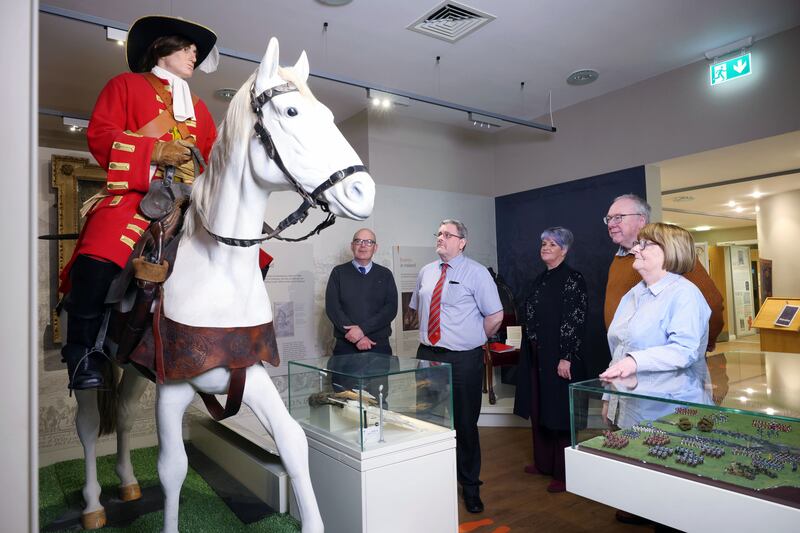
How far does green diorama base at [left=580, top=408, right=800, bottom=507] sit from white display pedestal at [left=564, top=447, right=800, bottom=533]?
46mm

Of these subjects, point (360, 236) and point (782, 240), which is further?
point (782, 240)

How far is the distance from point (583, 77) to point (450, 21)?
184 cm

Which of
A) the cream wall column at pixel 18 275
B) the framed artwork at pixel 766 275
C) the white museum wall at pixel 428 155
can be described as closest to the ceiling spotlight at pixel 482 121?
the white museum wall at pixel 428 155

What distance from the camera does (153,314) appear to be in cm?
166

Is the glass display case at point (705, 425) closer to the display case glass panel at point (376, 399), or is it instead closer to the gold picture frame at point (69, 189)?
the display case glass panel at point (376, 399)

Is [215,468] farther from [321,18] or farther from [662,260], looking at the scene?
[321,18]

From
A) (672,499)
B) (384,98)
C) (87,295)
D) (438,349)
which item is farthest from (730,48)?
(87,295)

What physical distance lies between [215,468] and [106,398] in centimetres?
74

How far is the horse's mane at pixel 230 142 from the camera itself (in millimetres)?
1534

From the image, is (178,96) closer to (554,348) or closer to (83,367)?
(83,367)

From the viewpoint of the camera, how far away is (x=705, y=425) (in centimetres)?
156

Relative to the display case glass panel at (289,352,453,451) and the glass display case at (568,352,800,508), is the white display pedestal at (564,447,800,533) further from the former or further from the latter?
the display case glass panel at (289,352,453,451)

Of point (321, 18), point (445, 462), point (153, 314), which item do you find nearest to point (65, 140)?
point (321, 18)

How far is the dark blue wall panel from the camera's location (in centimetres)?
526
